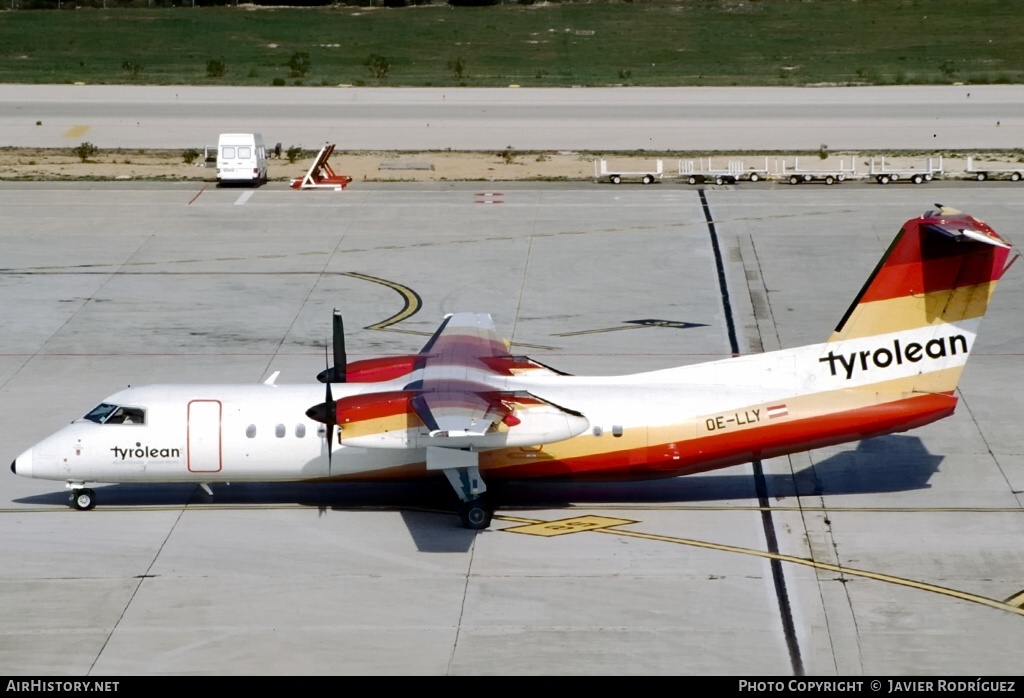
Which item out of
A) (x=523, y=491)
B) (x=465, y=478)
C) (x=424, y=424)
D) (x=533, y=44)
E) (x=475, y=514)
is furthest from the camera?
(x=533, y=44)

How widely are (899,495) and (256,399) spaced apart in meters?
13.7

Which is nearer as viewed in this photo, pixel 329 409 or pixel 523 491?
pixel 329 409

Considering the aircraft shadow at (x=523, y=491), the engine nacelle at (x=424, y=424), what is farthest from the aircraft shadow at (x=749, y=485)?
the engine nacelle at (x=424, y=424)

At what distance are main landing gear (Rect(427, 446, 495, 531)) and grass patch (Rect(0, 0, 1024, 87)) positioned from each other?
7062 centimetres

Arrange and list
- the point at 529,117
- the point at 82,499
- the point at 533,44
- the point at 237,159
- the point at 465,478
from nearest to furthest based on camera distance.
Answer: the point at 465,478
the point at 82,499
the point at 237,159
the point at 529,117
the point at 533,44

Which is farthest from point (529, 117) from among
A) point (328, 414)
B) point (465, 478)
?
point (328, 414)

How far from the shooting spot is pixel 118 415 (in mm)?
26969

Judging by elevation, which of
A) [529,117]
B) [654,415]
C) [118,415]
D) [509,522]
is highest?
[654,415]

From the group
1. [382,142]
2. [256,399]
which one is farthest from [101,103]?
[256,399]

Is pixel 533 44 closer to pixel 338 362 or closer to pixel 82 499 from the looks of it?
pixel 338 362

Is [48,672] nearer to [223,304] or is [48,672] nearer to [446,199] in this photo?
[223,304]

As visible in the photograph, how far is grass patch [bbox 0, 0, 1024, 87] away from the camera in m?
99.5

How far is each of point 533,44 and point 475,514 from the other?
96.9m

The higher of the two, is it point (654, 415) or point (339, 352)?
point (339, 352)
